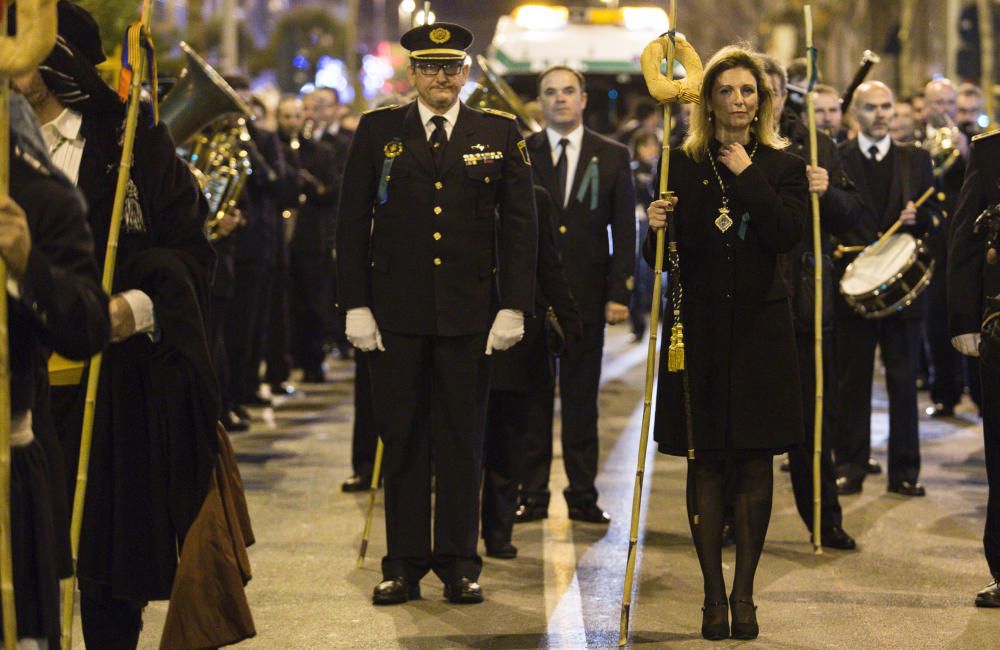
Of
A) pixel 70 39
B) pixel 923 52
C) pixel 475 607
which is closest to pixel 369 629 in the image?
pixel 475 607

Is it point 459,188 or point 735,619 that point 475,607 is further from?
point 459,188

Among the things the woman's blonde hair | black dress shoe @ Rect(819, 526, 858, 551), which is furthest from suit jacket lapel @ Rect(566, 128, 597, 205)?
the woman's blonde hair

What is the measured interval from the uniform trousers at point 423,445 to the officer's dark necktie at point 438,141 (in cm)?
78

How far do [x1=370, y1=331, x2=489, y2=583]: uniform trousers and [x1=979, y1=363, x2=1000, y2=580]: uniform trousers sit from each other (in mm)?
2165

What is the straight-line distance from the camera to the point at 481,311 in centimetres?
765

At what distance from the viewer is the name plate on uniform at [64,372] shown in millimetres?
5512

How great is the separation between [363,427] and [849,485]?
296 centimetres

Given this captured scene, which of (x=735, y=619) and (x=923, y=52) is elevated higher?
(x=923, y=52)

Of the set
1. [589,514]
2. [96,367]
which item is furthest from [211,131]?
[96,367]

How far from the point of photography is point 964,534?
925 cm

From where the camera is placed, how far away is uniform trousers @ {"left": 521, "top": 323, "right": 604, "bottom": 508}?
978cm

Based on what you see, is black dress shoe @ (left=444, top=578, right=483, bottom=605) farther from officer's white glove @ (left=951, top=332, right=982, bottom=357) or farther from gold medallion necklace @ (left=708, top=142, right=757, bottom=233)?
officer's white glove @ (left=951, top=332, right=982, bottom=357)

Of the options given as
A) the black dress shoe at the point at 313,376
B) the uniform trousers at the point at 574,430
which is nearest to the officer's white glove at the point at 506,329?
the uniform trousers at the point at 574,430

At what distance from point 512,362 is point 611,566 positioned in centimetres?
116
